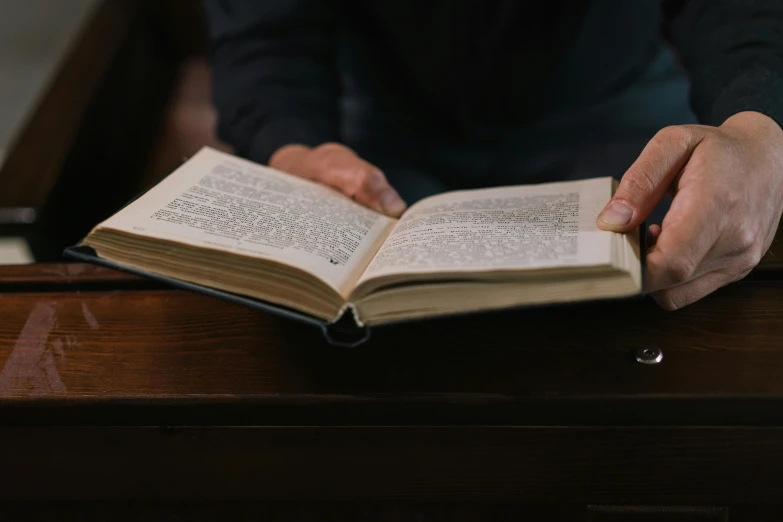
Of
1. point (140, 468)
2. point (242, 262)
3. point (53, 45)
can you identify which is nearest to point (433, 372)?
point (242, 262)

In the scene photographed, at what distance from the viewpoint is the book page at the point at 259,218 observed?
1.83 ft

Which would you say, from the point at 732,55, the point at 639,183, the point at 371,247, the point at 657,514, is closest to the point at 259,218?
the point at 371,247

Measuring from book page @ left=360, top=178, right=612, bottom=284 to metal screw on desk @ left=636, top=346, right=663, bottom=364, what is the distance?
0.38 ft

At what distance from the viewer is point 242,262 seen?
56 centimetres

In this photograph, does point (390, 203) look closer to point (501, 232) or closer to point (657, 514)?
point (501, 232)

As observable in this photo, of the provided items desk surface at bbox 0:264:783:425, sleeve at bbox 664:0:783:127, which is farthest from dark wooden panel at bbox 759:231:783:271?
sleeve at bbox 664:0:783:127

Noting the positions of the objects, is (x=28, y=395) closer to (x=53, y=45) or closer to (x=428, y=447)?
(x=428, y=447)

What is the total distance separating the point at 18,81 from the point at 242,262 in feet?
5.89

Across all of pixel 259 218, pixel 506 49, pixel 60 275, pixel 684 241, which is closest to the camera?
pixel 684 241

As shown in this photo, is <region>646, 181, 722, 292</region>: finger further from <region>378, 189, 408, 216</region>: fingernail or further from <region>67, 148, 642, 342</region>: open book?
<region>378, 189, 408, 216</region>: fingernail

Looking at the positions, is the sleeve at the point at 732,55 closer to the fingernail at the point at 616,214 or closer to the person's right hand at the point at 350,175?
the fingernail at the point at 616,214

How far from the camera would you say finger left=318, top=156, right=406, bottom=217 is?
711mm

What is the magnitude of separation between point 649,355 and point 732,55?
419mm

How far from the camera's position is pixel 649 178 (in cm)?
56
